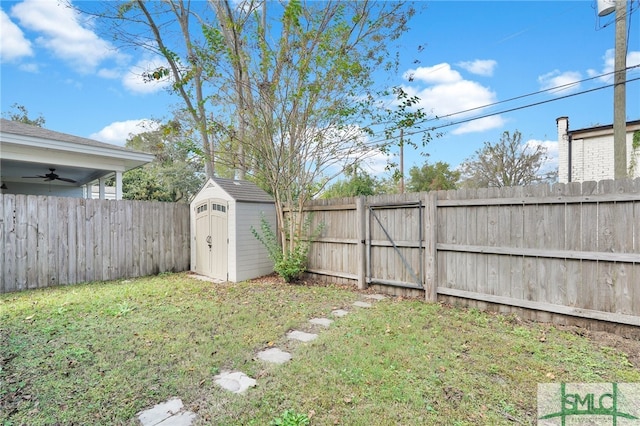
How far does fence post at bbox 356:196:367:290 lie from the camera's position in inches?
219

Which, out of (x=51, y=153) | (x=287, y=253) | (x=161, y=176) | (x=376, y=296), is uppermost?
(x=161, y=176)

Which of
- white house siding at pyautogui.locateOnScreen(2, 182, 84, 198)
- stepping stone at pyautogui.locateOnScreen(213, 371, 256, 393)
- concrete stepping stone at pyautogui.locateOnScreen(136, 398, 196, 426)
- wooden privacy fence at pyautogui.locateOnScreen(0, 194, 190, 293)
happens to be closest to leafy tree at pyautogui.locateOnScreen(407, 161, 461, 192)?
wooden privacy fence at pyautogui.locateOnScreen(0, 194, 190, 293)

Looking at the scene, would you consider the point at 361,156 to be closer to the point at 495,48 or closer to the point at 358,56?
the point at 358,56

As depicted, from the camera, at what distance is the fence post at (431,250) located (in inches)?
182

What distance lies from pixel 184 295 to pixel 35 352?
7.63 ft

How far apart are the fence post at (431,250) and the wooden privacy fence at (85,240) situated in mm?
5946

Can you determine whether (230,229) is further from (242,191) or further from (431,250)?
(431,250)

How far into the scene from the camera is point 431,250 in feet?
15.2

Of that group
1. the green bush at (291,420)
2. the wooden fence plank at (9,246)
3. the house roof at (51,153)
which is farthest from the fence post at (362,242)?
the house roof at (51,153)

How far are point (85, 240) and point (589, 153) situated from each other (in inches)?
585

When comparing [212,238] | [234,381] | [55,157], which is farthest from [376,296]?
[55,157]

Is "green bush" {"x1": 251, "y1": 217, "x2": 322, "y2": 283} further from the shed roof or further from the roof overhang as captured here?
the roof overhang

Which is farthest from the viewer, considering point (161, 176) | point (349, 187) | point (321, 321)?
point (161, 176)

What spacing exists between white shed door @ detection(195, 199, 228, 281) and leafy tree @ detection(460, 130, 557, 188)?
17.6 metres
